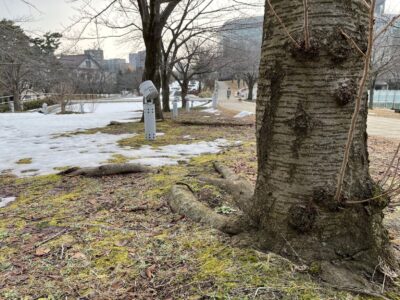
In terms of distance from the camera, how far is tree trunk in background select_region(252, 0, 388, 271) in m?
1.58

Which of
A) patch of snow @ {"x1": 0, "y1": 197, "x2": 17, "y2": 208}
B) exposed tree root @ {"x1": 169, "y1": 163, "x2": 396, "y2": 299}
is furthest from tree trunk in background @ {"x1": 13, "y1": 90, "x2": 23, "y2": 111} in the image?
exposed tree root @ {"x1": 169, "y1": 163, "x2": 396, "y2": 299}

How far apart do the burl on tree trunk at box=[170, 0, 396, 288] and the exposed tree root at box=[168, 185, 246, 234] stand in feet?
1.02

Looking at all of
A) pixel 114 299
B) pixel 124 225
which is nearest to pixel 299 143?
pixel 114 299

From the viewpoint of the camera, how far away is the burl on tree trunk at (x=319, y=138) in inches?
62.1

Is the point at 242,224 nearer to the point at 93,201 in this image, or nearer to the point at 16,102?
the point at 93,201

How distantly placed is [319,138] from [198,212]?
1.06m

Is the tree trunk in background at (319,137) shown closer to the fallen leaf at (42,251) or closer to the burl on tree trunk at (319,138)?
the burl on tree trunk at (319,138)

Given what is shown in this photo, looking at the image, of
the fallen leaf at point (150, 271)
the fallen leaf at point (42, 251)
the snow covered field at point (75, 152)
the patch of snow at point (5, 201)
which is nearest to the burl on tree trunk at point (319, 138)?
the fallen leaf at point (150, 271)

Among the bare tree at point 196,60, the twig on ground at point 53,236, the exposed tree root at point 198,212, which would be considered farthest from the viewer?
the bare tree at point 196,60

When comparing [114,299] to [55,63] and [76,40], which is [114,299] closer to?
[76,40]

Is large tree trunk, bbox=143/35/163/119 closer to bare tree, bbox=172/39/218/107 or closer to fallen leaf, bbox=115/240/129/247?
fallen leaf, bbox=115/240/129/247

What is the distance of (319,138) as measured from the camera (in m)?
1.62

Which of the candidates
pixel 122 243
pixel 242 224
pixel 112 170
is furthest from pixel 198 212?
pixel 112 170

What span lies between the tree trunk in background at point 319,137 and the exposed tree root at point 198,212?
0.32 metres
